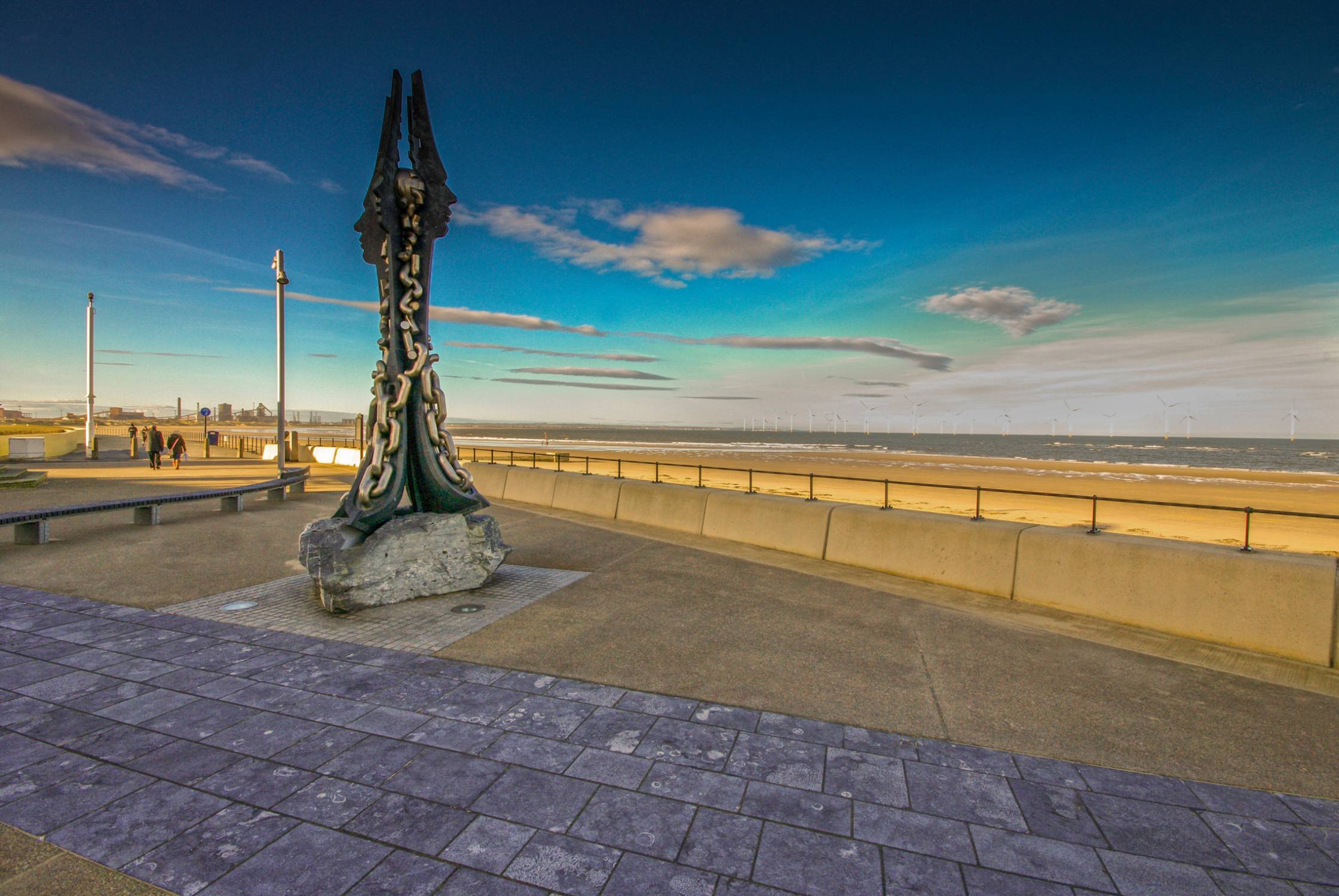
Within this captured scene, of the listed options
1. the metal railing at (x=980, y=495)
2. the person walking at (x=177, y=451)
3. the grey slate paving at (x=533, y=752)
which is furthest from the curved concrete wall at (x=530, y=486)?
the person walking at (x=177, y=451)

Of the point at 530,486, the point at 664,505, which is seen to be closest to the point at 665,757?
the point at 664,505

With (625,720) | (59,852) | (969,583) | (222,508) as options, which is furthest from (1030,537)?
(222,508)

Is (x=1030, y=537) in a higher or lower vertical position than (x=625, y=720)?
higher

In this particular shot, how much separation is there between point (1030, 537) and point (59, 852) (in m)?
8.97

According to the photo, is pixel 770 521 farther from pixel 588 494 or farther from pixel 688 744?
pixel 688 744

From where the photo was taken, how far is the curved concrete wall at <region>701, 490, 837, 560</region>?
32.1ft

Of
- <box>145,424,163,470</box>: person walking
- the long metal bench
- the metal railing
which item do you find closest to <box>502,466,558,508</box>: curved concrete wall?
the metal railing

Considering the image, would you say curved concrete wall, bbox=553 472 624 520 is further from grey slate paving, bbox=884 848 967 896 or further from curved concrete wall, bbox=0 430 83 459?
curved concrete wall, bbox=0 430 83 459

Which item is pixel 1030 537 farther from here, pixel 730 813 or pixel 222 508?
pixel 222 508

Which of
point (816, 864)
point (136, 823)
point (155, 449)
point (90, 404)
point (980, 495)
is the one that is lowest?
point (136, 823)

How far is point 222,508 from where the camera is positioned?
45.5 ft

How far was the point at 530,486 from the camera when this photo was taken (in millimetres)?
16047

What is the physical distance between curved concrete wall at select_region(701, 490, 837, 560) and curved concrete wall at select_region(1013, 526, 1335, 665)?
3.00 m

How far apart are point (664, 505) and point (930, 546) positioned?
560cm
